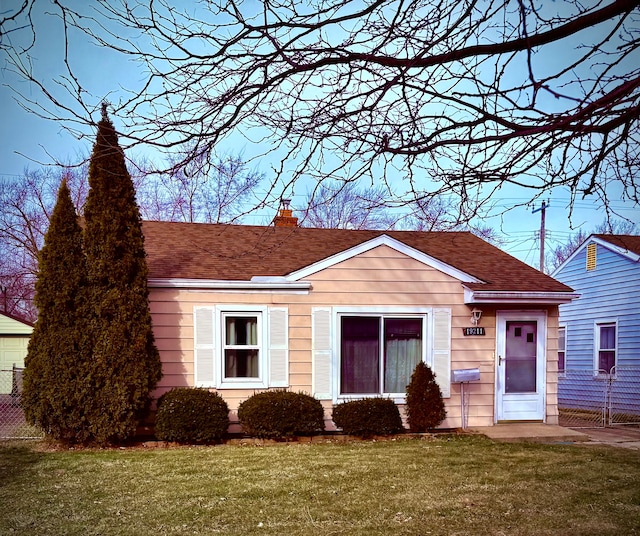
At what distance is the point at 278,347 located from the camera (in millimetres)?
10930

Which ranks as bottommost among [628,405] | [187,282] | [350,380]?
[628,405]

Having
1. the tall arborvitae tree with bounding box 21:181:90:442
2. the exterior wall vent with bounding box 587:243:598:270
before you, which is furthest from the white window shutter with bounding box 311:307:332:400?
the exterior wall vent with bounding box 587:243:598:270

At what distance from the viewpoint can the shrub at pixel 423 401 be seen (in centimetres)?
1068

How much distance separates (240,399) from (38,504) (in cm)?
498

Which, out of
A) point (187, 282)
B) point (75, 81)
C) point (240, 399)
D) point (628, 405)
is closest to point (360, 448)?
point (240, 399)

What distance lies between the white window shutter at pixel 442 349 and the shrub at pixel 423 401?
532 mm

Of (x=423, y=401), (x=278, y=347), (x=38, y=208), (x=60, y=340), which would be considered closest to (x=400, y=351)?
(x=423, y=401)

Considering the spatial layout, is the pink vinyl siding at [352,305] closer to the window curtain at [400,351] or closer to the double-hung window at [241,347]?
the double-hung window at [241,347]

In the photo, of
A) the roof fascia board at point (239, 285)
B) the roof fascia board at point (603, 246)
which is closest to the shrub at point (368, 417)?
the roof fascia board at point (239, 285)

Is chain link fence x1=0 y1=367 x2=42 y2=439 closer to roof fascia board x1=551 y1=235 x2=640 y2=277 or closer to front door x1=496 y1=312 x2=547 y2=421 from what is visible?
front door x1=496 y1=312 x2=547 y2=421

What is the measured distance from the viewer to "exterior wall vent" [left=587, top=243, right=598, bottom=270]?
16.8 meters

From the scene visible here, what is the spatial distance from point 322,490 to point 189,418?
Result: 3.78 meters

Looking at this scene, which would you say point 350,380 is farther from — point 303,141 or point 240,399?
point 303,141

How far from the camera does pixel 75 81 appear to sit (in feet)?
11.0
